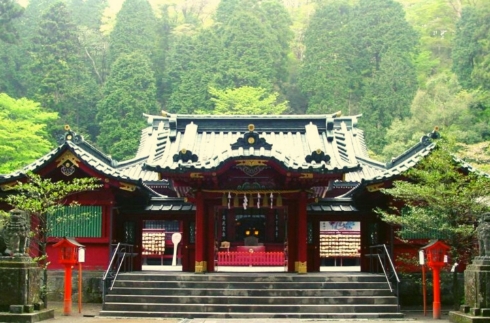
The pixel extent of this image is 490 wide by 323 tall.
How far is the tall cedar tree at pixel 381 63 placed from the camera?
5259 cm

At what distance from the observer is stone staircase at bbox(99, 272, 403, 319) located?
1783 centimetres

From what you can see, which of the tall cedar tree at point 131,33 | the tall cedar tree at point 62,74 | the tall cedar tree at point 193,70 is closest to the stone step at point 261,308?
the tall cedar tree at point 62,74

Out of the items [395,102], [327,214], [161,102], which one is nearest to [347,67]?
[395,102]

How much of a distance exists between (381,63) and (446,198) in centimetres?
3874

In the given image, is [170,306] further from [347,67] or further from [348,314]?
[347,67]

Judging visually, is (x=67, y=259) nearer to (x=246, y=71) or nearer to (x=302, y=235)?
(x=302, y=235)

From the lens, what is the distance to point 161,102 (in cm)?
6100

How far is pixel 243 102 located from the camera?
53094 mm

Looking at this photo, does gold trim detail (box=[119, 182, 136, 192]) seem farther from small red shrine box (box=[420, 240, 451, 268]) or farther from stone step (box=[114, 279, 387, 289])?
small red shrine box (box=[420, 240, 451, 268])

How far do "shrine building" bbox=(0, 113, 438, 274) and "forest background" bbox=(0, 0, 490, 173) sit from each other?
22.8 metres

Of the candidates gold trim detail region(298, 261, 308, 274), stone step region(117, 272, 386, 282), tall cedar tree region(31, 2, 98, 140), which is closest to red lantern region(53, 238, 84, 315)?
stone step region(117, 272, 386, 282)

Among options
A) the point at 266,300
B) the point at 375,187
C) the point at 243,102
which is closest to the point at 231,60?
the point at 243,102

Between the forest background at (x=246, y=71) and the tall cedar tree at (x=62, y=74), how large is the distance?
0.36ft

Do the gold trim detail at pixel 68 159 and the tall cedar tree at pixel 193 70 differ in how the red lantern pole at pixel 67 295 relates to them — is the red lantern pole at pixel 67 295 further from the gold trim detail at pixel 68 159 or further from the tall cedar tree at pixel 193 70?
the tall cedar tree at pixel 193 70
